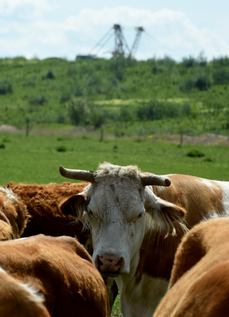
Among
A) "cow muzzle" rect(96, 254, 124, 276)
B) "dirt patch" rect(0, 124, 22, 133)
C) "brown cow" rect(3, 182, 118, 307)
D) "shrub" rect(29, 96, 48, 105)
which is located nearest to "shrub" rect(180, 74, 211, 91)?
"shrub" rect(29, 96, 48, 105)

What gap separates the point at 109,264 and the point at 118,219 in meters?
0.56

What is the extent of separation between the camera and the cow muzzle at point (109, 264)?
162 inches

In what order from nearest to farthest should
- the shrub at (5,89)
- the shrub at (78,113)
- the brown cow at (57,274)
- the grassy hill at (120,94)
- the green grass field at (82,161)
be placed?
the brown cow at (57,274) → the green grass field at (82,161) → the grassy hill at (120,94) → the shrub at (78,113) → the shrub at (5,89)

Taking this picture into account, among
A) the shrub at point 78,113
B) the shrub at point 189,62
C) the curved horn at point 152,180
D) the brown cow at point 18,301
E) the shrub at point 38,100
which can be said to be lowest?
the shrub at point 78,113

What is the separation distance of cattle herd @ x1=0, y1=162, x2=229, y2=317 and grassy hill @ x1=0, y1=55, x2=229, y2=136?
42726mm

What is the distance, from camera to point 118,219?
14.8ft

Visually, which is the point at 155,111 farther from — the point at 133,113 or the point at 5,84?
the point at 5,84

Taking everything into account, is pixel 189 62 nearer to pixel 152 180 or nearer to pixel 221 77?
pixel 221 77

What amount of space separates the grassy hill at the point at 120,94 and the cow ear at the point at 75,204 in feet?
143

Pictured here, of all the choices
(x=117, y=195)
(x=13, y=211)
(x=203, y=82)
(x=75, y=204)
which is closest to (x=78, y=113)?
(x=203, y=82)

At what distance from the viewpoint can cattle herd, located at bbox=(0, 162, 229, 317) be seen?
202cm

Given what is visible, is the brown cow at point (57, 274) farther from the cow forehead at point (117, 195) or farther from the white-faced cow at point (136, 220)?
the cow forehead at point (117, 195)

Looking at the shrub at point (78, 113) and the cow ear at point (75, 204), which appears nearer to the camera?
the cow ear at point (75, 204)

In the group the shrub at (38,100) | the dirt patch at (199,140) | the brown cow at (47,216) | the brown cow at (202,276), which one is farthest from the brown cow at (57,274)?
the shrub at (38,100)
